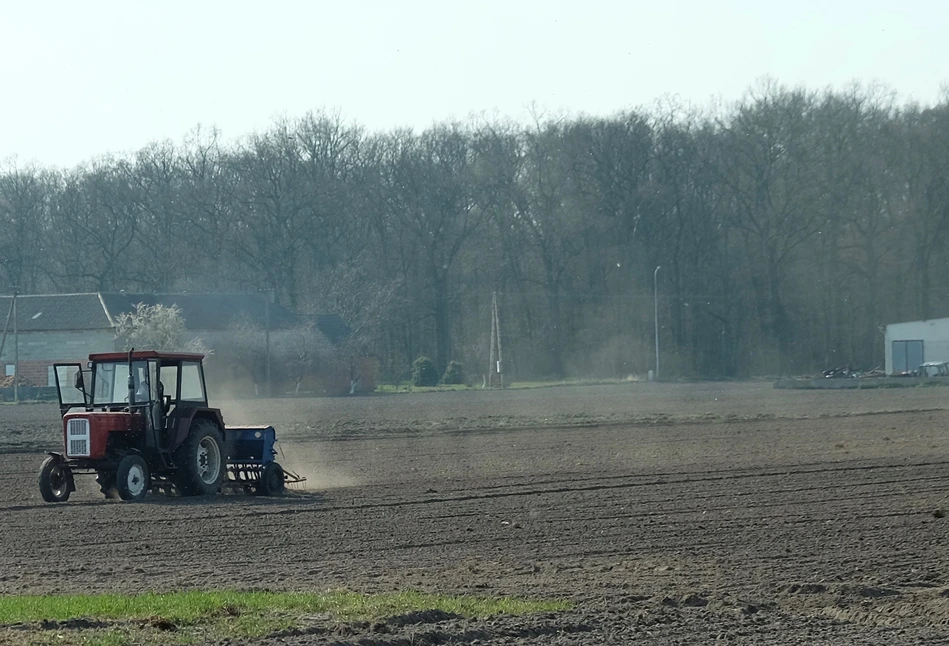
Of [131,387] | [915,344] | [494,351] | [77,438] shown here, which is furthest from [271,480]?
[915,344]

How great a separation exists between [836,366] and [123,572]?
6862cm

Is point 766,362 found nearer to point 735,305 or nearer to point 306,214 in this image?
point 735,305

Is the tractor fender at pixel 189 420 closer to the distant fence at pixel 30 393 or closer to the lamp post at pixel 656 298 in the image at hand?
the distant fence at pixel 30 393

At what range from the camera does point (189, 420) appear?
56.4ft

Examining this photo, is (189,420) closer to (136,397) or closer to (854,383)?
(136,397)

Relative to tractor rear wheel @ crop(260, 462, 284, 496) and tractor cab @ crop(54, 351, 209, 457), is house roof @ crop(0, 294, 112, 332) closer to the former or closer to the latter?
tractor cab @ crop(54, 351, 209, 457)

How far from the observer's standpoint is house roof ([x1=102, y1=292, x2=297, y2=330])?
220 feet

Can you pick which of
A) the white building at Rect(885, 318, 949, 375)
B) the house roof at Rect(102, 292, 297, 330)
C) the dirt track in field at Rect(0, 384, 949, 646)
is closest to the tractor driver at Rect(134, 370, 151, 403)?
the dirt track in field at Rect(0, 384, 949, 646)

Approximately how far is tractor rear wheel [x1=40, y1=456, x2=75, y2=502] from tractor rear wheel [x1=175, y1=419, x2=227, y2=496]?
1479 mm

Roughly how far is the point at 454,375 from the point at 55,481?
179ft

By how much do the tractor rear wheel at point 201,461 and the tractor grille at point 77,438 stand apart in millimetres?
1260

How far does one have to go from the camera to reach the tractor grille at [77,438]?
16.6 metres

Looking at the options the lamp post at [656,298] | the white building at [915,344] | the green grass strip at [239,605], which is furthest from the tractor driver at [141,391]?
the white building at [915,344]

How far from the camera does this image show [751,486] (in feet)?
57.3
